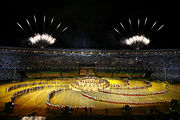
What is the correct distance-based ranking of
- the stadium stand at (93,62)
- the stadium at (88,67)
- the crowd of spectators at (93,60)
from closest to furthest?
the stadium at (88,67) → the stadium stand at (93,62) → the crowd of spectators at (93,60)

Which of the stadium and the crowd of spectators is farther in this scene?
the crowd of spectators

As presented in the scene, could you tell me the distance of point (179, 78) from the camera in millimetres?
33000

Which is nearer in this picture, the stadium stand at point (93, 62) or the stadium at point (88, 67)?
the stadium at point (88, 67)

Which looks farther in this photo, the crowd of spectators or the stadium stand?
the crowd of spectators

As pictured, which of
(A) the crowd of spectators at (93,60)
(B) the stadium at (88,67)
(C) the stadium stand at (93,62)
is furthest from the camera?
(A) the crowd of spectators at (93,60)

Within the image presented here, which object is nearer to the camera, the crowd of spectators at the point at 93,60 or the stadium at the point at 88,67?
the stadium at the point at 88,67

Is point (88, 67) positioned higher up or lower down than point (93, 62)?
lower down

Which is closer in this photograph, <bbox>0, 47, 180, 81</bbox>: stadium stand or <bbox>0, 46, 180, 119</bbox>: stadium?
<bbox>0, 46, 180, 119</bbox>: stadium

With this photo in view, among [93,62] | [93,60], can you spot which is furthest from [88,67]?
[93,60]

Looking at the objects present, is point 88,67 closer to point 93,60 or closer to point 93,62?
point 93,62

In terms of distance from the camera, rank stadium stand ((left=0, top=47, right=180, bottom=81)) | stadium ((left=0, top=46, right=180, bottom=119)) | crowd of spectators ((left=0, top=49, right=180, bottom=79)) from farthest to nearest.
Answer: crowd of spectators ((left=0, top=49, right=180, bottom=79))
stadium stand ((left=0, top=47, right=180, bottom=81))
stadium ((left=0, top=46, right=180, bottom=119))

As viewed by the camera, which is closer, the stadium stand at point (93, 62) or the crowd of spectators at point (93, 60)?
the stadium stand at point (93, 62)

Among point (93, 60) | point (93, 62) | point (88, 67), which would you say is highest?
point (93, 60)

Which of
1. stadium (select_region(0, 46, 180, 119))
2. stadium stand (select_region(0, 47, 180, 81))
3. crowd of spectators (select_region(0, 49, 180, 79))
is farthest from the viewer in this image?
crowd of spectators (select_region(0, 49, 180, 79))
